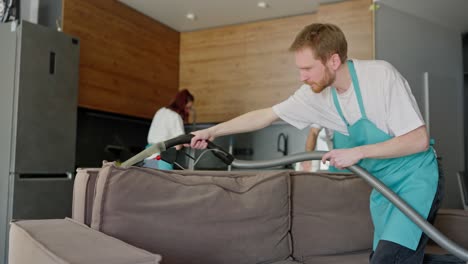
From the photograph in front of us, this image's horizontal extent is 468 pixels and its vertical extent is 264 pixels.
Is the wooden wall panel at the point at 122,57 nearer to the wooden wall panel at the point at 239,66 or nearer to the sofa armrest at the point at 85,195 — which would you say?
the wooden wall panel at the point at 239,66

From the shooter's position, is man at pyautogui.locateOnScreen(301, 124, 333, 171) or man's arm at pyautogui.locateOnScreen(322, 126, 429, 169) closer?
man's arm at pyautogui.locateOnScreen(322, 126, 429, 169)

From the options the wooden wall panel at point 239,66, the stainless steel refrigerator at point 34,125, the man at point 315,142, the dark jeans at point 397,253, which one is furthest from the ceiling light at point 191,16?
A: the dark jeans at point 397,253

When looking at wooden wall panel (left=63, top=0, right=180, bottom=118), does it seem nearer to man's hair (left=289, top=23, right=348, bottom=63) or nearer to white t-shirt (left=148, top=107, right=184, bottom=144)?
white t-shirt (left=148, top=107, right=184, bottom=144)

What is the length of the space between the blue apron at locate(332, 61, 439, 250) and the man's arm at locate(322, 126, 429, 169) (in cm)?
10

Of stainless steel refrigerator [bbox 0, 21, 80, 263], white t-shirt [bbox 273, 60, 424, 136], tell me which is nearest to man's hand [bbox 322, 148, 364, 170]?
white t-shirt [bbox 273, 60, 424, 136]

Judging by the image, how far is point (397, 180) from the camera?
139 centimetres

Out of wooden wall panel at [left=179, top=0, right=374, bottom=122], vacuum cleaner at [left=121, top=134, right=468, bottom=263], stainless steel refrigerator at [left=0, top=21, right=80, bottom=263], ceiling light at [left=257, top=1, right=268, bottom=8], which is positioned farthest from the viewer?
wooden wall panel at [left=179, top=0, right=374, bottom=122]

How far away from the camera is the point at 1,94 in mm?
3346

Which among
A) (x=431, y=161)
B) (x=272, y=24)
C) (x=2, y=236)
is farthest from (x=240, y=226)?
(x=272, y=24)

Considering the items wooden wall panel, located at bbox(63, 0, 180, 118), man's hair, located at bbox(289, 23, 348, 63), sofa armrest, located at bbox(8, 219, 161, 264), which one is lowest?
sofa armrest, located at bbox(8, 219, 161, 264)

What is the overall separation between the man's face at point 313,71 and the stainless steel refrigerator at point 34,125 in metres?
2.54

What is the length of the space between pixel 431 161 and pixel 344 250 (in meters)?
0.59

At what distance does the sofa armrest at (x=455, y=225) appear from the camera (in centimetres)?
182

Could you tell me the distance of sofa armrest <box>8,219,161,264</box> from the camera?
93 centimetres
